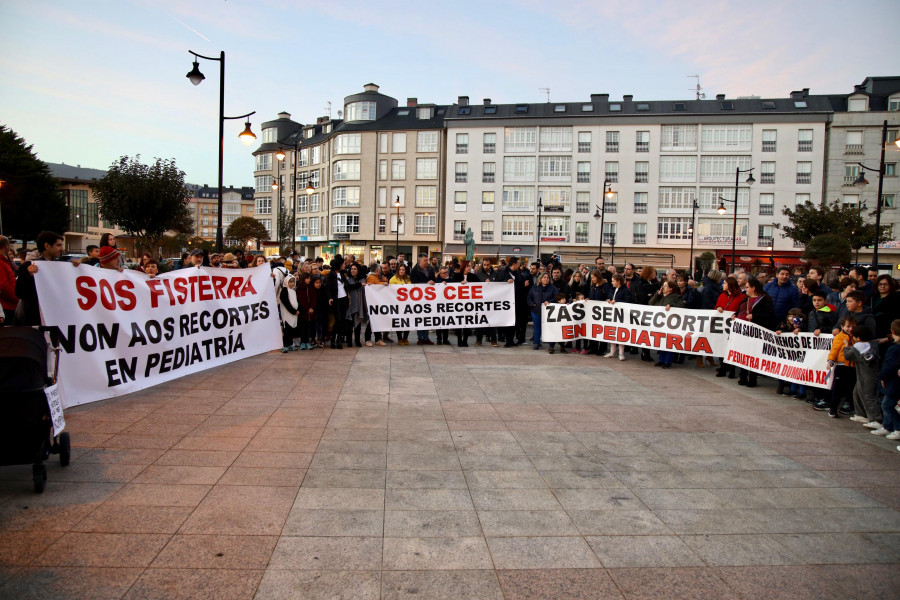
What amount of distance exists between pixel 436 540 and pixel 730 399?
21.7ft

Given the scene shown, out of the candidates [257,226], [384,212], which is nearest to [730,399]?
[384,212]

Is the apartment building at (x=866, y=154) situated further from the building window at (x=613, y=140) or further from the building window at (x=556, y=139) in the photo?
the building window at (x=556, y=139)

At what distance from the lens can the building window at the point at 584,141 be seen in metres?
56.9

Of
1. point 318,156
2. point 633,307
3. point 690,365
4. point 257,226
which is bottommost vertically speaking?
point 690,365

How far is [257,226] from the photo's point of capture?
76.4 metres

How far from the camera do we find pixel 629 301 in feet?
41.3

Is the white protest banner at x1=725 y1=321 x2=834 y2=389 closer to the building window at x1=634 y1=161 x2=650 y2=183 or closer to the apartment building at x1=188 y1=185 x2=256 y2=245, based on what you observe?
the building window at x1=634 y1=161 x2=650 y2=183

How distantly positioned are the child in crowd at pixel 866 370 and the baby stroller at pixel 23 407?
29.6 feet

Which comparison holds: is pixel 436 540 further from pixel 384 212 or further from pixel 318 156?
pixel 318 156

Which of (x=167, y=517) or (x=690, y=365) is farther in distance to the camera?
(x=690, y=365)

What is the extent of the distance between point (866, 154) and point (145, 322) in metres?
65.1

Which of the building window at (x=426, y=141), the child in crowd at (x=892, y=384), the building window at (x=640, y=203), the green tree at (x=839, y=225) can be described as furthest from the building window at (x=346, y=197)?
the child in crowd at (x=892, y=384)

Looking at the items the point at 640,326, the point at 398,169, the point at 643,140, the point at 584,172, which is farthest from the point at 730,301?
the point at 398,169

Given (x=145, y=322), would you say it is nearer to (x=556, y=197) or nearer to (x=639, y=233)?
(x=556, y=197)
